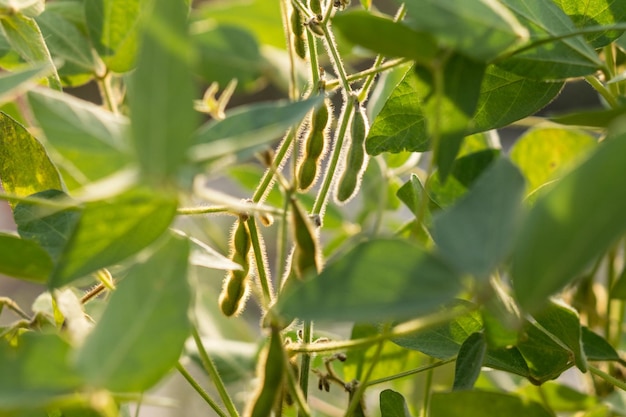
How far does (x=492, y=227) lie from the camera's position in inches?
12.5

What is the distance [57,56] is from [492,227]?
1.45ft

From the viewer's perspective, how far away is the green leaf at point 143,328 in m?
0.31

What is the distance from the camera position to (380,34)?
0.36 metres

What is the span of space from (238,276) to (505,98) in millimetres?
188

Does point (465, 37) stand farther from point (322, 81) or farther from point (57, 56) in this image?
point (57, 56)

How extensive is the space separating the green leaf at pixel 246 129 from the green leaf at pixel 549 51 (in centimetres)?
14

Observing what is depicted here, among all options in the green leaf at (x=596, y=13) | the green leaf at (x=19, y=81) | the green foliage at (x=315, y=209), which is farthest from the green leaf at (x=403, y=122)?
the green leaf at (x=19, y=81)

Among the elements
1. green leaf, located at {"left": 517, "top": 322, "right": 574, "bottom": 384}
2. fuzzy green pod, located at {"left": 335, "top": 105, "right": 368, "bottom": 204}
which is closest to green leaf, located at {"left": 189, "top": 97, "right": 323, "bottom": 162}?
fuzzy green pod, located at {"left": 335, "top": 105, "right": 368, "bottom": 204}

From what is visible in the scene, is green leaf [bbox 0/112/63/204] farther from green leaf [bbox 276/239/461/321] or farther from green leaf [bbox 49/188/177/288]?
green leaf [bbox 276/239/461/321]

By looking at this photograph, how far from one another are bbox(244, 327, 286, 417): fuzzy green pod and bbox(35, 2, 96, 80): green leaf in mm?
349

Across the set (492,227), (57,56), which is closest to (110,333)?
(492,227)

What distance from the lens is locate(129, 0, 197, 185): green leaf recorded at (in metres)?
0.29

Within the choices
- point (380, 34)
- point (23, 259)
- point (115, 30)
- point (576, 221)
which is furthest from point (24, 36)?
point (576, 221)

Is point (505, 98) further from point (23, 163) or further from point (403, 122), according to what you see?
point (23, 163)
